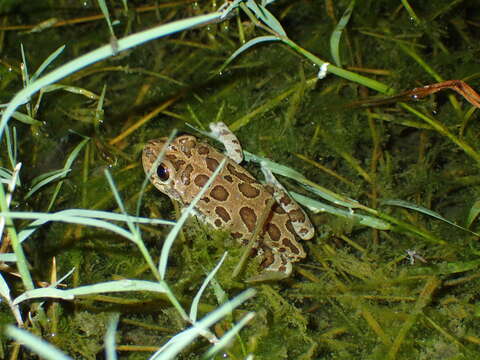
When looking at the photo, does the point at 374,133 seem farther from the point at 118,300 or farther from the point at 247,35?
the point at 118,300

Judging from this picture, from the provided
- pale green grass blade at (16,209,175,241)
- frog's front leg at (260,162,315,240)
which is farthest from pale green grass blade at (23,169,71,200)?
frog's front leg at (260,162,315,240)

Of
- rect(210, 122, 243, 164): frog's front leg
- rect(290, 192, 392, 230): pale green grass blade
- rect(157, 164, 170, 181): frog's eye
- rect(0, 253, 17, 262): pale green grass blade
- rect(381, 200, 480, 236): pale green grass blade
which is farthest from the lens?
rect(210, 122, 243, 164): frog's front leg

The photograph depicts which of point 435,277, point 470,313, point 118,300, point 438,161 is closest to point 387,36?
point 438,161

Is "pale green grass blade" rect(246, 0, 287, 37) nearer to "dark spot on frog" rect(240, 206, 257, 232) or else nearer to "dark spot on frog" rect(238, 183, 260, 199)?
"dark spot on frog" rect(238, 183, 260, 199)

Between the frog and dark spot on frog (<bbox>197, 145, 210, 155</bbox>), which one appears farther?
dark spot on frog (<bbox>197, 145, 210, 155</bbox>)

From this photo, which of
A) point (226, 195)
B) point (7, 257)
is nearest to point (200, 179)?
point (226, 195)

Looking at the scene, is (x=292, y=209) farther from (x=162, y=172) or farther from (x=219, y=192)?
(x=162, y=172)

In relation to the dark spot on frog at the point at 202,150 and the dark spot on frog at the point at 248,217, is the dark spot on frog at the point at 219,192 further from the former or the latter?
the dark spot on frog at the point at 202,150

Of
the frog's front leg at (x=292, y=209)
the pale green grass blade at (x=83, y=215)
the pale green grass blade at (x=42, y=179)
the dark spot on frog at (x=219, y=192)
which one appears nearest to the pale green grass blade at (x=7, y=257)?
the pale green grass blade at (x=83, y=215)
